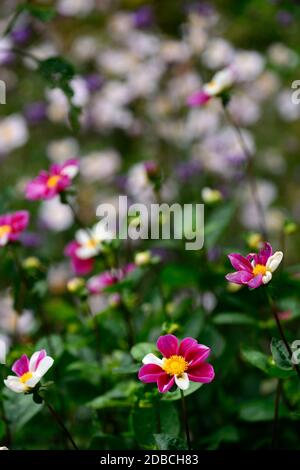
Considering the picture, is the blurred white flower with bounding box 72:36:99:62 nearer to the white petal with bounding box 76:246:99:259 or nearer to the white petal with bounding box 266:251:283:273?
the white petal with bounding box 76:246:99:259

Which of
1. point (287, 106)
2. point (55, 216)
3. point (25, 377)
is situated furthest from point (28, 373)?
point (287, 106)

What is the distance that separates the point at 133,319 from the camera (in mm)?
1006

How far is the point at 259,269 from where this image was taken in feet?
2.11

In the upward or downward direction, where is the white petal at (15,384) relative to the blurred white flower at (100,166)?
downward

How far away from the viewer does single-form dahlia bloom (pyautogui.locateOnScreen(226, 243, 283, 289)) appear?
62 centimetres

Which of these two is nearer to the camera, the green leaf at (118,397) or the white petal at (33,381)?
the white petal at (33,381)

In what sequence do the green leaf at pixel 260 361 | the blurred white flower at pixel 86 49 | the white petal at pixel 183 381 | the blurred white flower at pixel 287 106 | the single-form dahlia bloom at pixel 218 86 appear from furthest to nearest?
the blurred white flower at pixel 86 49, the blurred white flower at pixel 287 106, the single-form dahlia bloom at pixel 218 86, the green leaf at pixel 260 361, the white petal at pixel 183 381

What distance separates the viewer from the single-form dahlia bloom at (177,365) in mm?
617

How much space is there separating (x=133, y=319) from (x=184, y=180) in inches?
23.2

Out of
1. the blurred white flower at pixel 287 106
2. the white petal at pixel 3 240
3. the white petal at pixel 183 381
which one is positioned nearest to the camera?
the white petal at pixel 183 381

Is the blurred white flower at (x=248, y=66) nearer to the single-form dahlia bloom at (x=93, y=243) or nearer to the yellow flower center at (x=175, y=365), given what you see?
the single-form dahlia bloom at (x=93, y=243)

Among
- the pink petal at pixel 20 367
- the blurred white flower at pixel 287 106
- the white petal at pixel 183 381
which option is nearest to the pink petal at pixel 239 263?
the white petal at pixel 183 381

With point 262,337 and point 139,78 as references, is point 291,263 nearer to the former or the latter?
point 139,78

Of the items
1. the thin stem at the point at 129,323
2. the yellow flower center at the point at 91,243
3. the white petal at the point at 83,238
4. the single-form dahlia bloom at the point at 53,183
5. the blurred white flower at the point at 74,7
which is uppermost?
the blurred white flower at the point at 74,7
